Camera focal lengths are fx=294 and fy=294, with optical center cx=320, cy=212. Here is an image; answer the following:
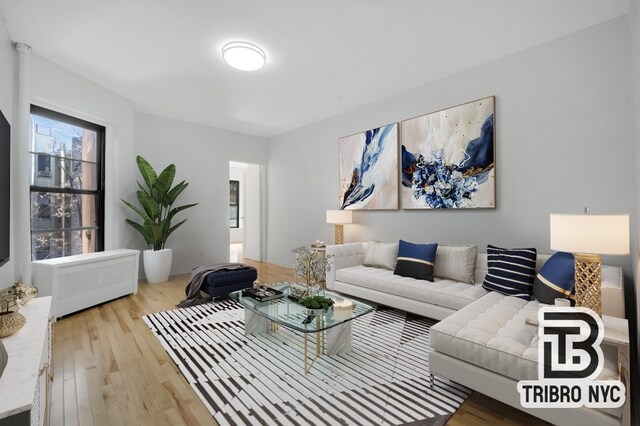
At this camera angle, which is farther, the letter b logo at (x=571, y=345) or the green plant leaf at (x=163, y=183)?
the green plant leaf at (x=163, y=183)

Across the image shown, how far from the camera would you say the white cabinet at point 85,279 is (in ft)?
10.1

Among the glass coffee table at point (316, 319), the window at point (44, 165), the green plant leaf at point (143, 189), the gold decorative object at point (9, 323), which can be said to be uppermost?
the window at point (44, 165)

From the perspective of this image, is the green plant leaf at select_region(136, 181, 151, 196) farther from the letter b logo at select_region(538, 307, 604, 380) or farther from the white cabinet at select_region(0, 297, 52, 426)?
the letter b logo at select_region(538, 307, 604, 380)

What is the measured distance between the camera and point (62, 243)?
3.74 m

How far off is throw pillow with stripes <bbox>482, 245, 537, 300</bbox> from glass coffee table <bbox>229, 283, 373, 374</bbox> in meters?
1.24

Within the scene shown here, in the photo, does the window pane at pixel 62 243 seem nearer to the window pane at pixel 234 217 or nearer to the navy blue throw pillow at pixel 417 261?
the navy blue throw pillow at pixel 417 261

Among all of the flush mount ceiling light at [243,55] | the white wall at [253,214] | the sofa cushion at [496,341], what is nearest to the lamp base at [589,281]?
the sofa cushion at [496,341]

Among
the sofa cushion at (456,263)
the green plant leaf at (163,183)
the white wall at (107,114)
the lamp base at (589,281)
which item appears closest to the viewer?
the lamp base at (589,281)

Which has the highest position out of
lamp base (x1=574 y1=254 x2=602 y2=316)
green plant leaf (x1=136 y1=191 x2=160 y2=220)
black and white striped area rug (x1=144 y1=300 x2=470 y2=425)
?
green plant leaf (x1=136 y1=191 x2=160 y2=220)

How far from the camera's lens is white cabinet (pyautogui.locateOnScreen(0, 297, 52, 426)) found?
104 cm

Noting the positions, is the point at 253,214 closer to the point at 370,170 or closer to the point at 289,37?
the point at 370,170

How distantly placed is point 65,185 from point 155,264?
1567 mm

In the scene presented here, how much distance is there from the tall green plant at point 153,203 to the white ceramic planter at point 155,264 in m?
0.11

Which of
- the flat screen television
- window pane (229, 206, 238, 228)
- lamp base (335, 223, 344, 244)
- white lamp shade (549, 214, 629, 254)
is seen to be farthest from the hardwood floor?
window pane (229, 206, 238, 228)
